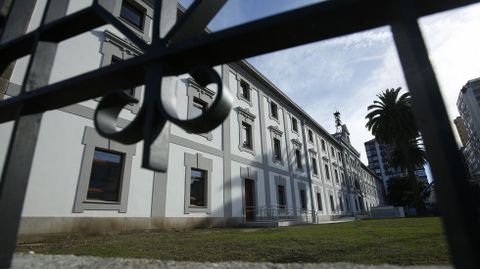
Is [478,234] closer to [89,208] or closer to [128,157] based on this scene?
[89,208]

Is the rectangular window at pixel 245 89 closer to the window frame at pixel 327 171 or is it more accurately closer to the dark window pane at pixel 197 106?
the dark window pane at pixel 197 106

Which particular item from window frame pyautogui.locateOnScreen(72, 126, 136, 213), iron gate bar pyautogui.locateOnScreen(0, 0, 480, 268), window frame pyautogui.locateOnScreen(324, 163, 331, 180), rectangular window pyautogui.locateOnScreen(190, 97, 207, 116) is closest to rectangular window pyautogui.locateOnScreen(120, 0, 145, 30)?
rectangular window pyautogui.locateOnScreen(190, 97, 207, 116)

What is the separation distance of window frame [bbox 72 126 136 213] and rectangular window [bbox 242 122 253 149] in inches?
296

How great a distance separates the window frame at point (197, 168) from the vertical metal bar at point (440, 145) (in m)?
10.2

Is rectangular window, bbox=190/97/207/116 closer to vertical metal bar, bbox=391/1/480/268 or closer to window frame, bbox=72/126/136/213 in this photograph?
window frame, bbox=72/126/136/213

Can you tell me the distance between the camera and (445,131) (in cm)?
68

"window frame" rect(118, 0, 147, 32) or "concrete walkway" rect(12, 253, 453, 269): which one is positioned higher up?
"window frame" rect(118, 0, 147, 32)

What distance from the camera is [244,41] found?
1.00 meters

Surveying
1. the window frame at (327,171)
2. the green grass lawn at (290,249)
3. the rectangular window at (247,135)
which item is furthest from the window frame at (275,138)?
the green grass lawn at (290,249)

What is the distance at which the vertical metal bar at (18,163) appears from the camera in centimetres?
121

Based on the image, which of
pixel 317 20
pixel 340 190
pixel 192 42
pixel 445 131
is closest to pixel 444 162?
pixel 445 131

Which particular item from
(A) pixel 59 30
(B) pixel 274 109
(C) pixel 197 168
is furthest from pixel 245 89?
(A) pixel 59 30

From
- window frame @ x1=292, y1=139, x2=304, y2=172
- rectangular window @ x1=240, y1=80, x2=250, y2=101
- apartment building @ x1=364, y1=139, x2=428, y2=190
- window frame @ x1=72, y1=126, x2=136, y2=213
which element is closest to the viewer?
window frame @ x1=72, y1=126, x2=136, y2=213

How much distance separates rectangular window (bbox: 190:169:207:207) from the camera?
35.7 ft
